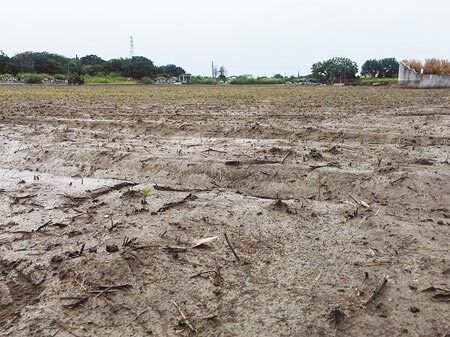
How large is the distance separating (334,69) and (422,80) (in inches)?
1682

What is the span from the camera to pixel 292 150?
19.3 ft

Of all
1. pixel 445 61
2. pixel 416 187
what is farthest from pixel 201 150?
pixel 445 61

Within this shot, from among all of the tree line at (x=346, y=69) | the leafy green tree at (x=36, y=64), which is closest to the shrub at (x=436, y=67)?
the tree line at (x=346, y=69)

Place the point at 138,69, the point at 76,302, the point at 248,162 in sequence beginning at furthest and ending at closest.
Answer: the point at 138,69 → the point at 248,162 → the point at 76,302

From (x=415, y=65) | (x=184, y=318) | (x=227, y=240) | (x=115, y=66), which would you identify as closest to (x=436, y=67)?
(x=415, y=65)

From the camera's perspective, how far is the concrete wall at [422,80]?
36562mm

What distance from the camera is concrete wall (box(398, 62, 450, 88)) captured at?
120ft

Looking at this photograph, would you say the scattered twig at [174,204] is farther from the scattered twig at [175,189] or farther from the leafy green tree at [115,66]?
the leafy green tree at [115,66]

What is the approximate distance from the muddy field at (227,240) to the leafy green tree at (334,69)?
239 ft

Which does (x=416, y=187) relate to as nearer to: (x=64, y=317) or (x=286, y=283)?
(x=286, y=283)

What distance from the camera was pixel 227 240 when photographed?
3.18 metres

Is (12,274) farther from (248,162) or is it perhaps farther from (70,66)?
(70,66)

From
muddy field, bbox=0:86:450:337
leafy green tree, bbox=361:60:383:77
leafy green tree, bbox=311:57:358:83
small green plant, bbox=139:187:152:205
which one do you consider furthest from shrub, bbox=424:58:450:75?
leafy green tree, bbox=361:60:383:77

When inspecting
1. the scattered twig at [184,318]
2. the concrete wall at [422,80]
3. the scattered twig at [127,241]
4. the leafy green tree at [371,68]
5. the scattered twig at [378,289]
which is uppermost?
the leafy green tree at [371,68]
